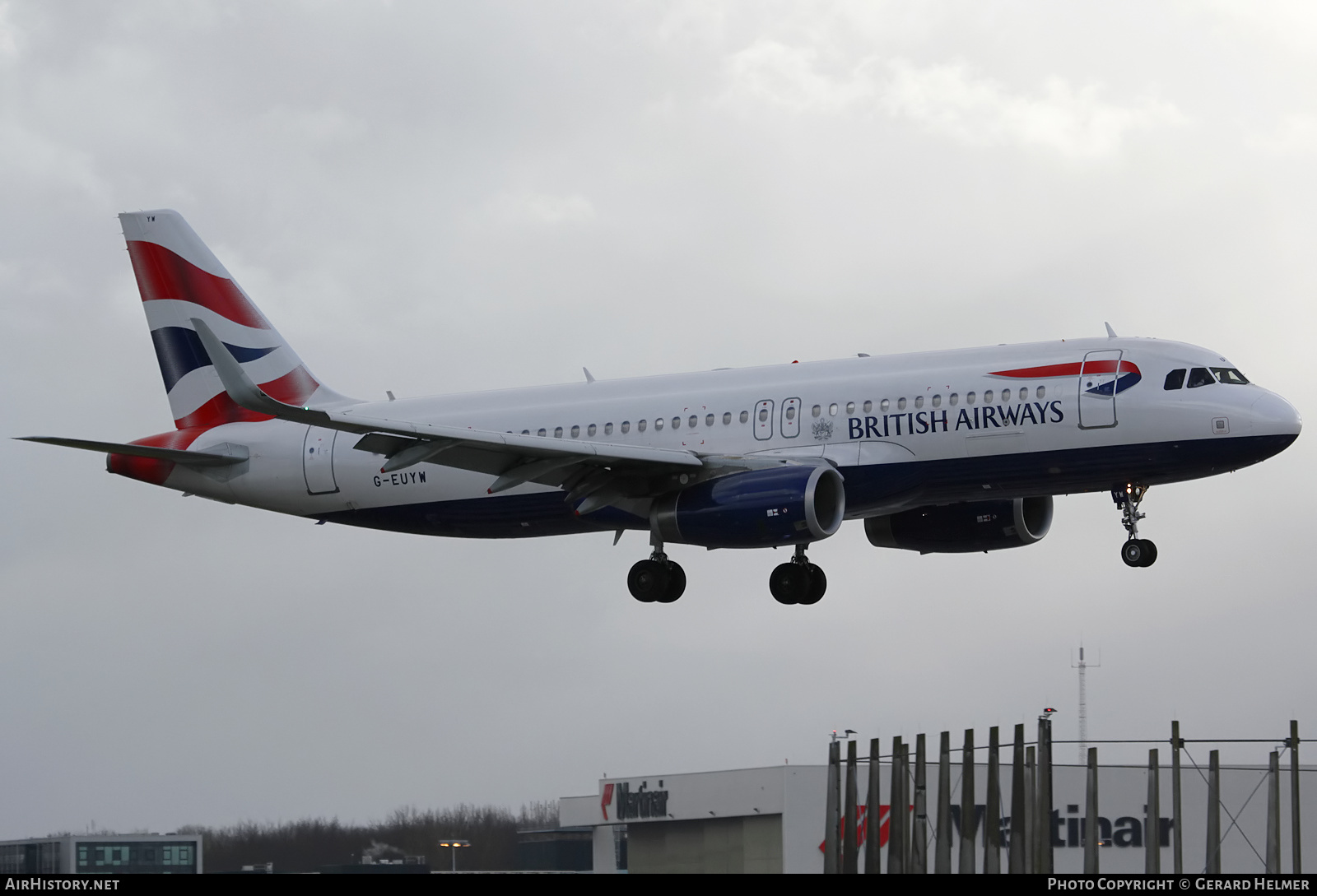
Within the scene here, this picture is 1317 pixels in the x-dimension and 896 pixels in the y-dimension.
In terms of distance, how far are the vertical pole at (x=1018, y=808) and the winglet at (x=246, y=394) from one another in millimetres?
15751

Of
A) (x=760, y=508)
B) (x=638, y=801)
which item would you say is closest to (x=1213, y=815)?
(x=760, y=508)

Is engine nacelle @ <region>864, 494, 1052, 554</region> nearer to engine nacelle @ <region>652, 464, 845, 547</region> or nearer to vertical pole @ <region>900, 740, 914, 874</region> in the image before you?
engine nacelle @ <region>652, 464, 845, 547</region>

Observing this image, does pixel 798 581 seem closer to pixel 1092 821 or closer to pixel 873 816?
pixel 873 816

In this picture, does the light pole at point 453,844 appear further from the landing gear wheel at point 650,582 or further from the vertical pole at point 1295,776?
the vertical pole at point 1295,776

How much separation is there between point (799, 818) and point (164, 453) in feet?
80.7

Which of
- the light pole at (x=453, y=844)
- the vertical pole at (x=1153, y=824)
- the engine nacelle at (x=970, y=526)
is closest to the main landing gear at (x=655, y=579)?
the engine nacelle at (x=970, y=526)

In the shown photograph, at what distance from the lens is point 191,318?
48.7 meters

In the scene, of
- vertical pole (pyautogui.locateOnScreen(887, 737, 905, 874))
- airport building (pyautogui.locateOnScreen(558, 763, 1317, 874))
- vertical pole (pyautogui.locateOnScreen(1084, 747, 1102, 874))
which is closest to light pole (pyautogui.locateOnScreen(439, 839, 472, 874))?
airport building (pyautogui.locateOnScreen(558, 763, 1317, 874))

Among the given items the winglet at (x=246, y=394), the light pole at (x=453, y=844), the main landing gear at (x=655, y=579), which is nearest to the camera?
the winglet at (x=246, y=394)

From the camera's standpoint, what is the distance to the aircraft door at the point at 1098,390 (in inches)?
1441

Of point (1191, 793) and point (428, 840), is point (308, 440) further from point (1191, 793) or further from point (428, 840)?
point (1191, 793)

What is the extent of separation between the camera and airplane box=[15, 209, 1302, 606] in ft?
120

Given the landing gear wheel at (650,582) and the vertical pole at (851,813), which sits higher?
the landing gear wheel at (650,582)

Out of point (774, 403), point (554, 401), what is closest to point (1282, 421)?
point (774, 403)
